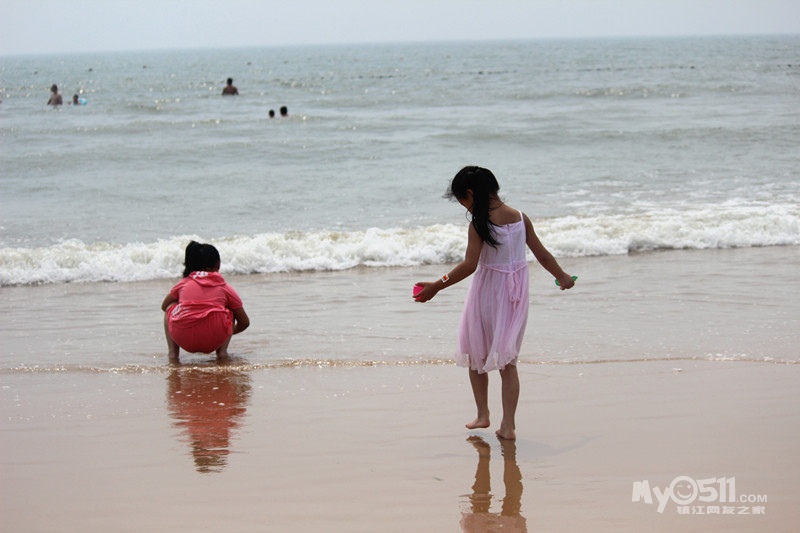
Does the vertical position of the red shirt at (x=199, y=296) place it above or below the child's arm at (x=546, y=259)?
below

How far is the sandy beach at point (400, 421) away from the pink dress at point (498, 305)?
0.42m

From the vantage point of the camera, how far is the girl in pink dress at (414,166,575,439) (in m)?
4.46

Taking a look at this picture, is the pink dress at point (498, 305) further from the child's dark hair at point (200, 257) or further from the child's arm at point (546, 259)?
the child's dark hair at point (200, 257)

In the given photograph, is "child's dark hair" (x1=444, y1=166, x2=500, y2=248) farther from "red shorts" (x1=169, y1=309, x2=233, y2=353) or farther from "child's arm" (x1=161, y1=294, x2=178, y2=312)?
"child's arm" (x1=161, y1=294, x2=178, y2=312)

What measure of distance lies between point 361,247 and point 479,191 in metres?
5.75

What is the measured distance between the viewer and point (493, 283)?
4.57 meters

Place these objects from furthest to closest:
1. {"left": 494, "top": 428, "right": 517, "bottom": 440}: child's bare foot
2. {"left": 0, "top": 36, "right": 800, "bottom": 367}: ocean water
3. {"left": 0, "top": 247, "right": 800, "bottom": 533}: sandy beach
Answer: {"left": 0, "top": 36, "right": 800, "bottom": 367}: ocean water < {"left": 494, "top": 428, "right": 517, "bottom": 440}: child's bare foot < {"left": 0, "top": 247, "right": 800, "bottom": 533}: sandy beach

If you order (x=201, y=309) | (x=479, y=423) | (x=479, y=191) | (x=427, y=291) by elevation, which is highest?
(x=479, y=191)

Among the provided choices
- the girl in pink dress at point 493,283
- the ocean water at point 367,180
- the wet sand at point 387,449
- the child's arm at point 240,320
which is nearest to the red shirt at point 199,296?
the child's arm at point 240,320

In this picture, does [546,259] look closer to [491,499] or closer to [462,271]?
[462,271]

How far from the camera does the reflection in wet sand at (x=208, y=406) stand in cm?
439

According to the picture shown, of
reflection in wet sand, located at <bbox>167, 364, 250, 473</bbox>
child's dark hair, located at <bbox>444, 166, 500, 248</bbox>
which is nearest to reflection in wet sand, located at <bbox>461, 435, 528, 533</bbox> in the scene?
child's dark hair, located at <bbox>444, 166, 500, 248</bbox>

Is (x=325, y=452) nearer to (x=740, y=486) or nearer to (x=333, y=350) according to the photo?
(x=740, y=486)

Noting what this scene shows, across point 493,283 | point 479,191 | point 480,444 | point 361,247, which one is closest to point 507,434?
point 480,444
